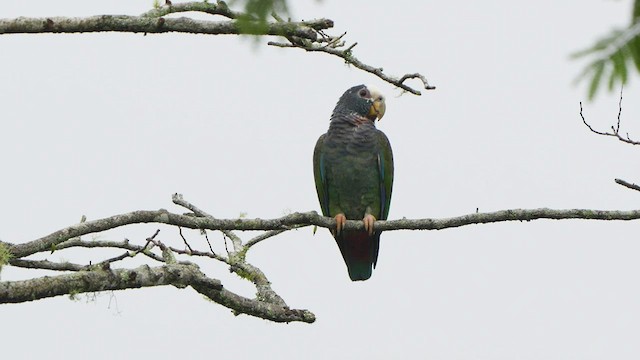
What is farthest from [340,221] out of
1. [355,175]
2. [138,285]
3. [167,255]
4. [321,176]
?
[138,285]

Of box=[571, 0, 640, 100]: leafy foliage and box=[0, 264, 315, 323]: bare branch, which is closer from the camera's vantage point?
box=[571, 0, 640, 100]: leafy foliage

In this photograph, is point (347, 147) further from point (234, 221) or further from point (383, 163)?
point (234, 221)

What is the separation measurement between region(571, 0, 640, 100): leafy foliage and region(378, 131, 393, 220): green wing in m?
4.78

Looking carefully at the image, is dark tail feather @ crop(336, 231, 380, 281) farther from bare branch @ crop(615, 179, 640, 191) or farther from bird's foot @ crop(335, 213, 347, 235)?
bare branch @ crop(615, 179, 640, 191)

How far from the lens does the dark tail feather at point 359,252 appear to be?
670 centimetres

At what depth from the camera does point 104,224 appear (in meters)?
4.16

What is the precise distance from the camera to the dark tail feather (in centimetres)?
670

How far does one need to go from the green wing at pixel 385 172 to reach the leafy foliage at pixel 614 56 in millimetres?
4776

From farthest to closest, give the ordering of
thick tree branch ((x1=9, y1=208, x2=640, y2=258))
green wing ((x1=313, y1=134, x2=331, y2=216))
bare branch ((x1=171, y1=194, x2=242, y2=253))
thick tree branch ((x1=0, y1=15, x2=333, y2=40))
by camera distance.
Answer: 1. green wing ((x1=313, y1=134, x2=331, y2=216))
2. bare branch ((x1=171, y1=194, x2=242, y2=253))
3. thick tree branch ((x1=9, y1=208, x2=640, y2=258))
4. thick tree branch ((x1=0, y1=15, x2=333, y2=40))

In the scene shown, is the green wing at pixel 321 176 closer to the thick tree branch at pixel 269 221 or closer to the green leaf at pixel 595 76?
the thick tree branch at pixel 269 221

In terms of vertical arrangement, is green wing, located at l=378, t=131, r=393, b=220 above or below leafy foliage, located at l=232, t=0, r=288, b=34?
below

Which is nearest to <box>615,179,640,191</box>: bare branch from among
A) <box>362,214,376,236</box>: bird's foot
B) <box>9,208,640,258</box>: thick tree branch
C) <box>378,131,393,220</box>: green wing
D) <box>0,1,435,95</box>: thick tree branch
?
<box>9,208,640,258</box>: thick tree branch

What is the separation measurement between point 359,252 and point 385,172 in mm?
637

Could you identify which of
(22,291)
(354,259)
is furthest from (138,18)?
(354,259)
